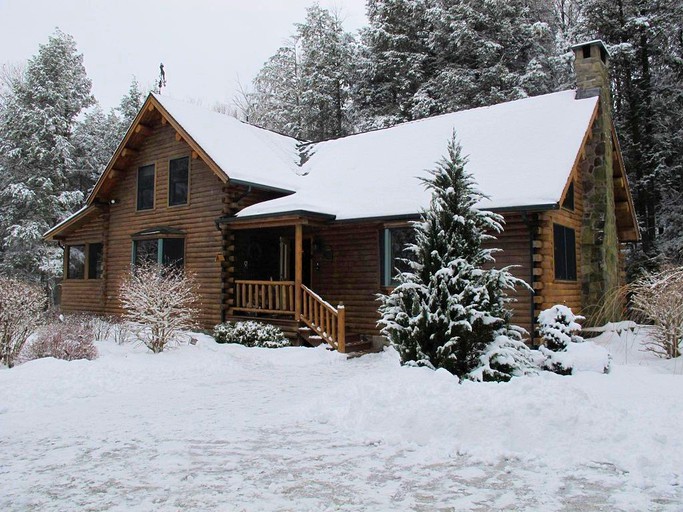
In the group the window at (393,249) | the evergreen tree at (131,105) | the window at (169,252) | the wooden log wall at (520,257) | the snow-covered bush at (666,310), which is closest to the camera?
the snow-covered bush at (666,310)

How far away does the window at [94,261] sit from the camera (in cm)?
1920

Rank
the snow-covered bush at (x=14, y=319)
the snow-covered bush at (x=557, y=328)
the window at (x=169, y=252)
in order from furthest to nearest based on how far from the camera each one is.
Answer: the window at (x=169, y=252) < the snow-covered bush at (x=14, y=319) < the snow-covered bush at (x=557, y=328)

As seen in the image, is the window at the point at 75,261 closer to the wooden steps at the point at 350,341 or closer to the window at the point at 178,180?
the window at the point at 178,180

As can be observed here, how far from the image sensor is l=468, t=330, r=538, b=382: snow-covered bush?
729cm

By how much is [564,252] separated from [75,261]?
17.0 metres

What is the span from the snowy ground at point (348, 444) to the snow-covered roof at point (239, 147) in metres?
7.44

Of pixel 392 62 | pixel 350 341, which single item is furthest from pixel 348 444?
pixel 392 62

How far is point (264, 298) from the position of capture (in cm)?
1360

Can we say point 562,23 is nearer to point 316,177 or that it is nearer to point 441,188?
point 316,177

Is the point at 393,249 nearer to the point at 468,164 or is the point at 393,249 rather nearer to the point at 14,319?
the point at 468,164

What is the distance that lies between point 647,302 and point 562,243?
2.82 meters

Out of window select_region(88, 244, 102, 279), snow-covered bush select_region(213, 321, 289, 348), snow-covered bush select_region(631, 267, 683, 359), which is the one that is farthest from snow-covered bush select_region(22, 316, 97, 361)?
snow-covered bush select_region(631, 267, 683, 359)

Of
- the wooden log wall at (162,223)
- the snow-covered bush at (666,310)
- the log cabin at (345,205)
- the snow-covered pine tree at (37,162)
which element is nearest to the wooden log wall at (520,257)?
the log cabin at (345,205)

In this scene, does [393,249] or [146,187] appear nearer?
[393,249]
